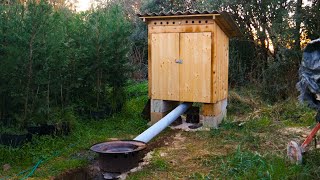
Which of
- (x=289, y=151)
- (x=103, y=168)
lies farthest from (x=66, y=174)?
(x=289, y=151)

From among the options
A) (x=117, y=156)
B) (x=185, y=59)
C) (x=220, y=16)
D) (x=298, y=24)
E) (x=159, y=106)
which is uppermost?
(x=298, y=24)

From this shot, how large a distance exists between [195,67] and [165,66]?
0.63 metres

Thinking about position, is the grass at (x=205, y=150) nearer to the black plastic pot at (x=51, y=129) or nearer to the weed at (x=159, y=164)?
the weed at (x=159, y=164)

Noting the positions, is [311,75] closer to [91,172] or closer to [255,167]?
[255,167]

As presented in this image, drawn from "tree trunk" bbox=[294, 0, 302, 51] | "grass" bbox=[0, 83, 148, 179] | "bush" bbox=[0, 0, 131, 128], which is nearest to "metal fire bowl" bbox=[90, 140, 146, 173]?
"grass" bbox=[0, 83, 148, 179]

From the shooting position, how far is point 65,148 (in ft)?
Answer: 18.7

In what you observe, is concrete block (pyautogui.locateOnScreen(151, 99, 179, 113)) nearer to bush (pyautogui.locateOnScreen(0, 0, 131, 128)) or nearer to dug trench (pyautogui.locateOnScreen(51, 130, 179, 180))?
bush (pyautogui.locateOnScreen(0, 0, 131, 128))

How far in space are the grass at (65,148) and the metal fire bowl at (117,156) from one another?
23.0 inches

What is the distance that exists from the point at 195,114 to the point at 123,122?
1.55m

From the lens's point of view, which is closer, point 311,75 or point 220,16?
point 311,75

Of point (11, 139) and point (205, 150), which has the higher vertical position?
point (11, 139)

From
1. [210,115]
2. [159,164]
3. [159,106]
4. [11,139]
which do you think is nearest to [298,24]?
[210,115]

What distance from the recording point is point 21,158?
5.08 meters

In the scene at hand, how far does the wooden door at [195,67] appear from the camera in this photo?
698 centimetres
